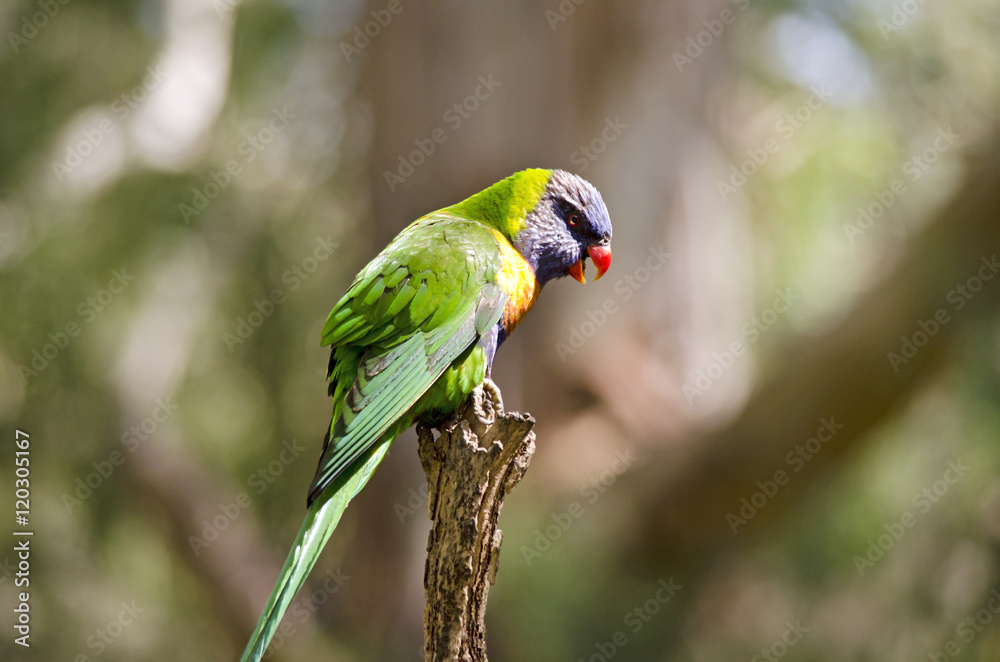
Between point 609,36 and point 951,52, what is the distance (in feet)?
7.05

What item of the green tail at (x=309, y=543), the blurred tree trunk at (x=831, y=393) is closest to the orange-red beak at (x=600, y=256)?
the green tail at (x=309, y=543)

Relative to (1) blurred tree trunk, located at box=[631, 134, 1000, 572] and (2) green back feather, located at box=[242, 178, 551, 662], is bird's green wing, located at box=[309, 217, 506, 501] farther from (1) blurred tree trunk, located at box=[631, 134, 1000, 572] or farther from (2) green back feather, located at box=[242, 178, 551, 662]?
(1) blurred tree trunk, located at box=[631, 134, 1000, 572]

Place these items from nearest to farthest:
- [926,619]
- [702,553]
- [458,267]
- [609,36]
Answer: [458,267]
[926,619]
[702,553]
[609,36]

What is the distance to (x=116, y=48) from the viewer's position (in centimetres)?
493

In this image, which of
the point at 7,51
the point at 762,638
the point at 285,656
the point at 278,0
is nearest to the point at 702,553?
the point at 762,638

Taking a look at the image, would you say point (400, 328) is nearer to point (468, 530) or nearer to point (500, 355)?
point (468, 530)

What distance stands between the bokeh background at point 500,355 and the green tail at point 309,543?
2900 millimetres

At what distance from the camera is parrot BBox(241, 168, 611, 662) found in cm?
162

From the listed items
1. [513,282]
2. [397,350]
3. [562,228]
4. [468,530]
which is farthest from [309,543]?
[562,228]

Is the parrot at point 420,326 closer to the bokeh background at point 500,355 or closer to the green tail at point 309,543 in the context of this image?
the green tail at point 309,543

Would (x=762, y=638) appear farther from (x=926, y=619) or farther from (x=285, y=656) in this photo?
(x=285, y=656)

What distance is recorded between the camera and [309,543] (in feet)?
5.18

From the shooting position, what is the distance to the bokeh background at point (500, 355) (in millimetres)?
4234

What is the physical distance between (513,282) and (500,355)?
2896 millimetres
